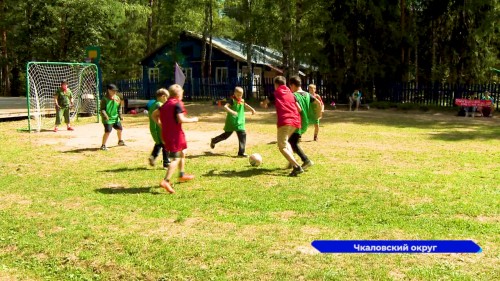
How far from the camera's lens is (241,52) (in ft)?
128

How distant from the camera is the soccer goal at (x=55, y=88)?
1838 cm

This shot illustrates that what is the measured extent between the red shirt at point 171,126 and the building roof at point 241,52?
29916 mm

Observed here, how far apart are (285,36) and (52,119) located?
14502 millimetres

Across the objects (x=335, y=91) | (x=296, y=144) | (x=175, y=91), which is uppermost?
(x=335, y=91)

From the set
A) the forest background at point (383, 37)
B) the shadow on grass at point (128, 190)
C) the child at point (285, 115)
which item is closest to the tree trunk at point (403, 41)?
the forest background at point (383, 37)

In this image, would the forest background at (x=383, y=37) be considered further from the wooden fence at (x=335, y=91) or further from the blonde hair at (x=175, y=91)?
the blonde hair at (x=175, y=91)

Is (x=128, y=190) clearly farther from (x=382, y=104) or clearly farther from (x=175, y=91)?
(x=382, y=104)

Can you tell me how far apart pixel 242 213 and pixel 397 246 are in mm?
2064

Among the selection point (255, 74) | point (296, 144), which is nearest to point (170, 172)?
point (296, 144)

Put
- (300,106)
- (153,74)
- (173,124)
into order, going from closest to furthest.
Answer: (173,124) → (300,106) → (153,74)

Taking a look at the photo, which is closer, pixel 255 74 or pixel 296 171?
pixel 296 171

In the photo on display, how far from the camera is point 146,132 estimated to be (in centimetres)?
1503

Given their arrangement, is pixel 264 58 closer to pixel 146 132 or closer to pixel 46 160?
pixel 146 132

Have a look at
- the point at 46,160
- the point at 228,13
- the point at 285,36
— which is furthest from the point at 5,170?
the point at 228,13
